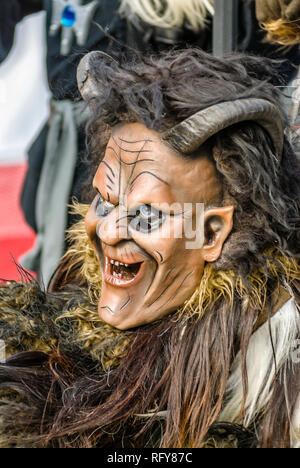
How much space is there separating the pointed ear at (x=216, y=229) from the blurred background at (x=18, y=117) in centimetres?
117

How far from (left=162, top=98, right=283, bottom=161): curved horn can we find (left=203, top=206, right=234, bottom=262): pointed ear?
0.13m

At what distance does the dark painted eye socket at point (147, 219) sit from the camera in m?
1.25

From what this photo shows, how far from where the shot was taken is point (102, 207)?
135 centimetres

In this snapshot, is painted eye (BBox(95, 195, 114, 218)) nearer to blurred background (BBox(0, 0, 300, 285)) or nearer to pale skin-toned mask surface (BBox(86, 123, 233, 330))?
pale skin-toned mask surface (BBox(86, 123, 233, 330))

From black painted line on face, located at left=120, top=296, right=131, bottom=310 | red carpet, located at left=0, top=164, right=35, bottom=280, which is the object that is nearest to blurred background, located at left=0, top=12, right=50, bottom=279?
red carpet, located at left=0, top=164, right=35, bottom=280

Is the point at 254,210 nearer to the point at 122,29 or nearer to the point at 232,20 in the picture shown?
the point at 232,20

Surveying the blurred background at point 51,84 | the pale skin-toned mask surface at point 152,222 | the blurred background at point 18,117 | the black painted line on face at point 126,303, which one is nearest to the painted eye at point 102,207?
the pale skin-toned mask surface at point 152,222

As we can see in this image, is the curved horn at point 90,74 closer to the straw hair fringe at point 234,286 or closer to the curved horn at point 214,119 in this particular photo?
→ the curved horn at point 214,119

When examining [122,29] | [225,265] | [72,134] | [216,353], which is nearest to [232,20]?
[122,29]

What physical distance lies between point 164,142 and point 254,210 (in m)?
0.22

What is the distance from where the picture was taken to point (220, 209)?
125 cm

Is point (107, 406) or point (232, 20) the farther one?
point (232, 20)

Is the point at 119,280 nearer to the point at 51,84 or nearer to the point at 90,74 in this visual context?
the point at 90,74

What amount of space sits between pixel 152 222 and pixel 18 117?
128 cm
